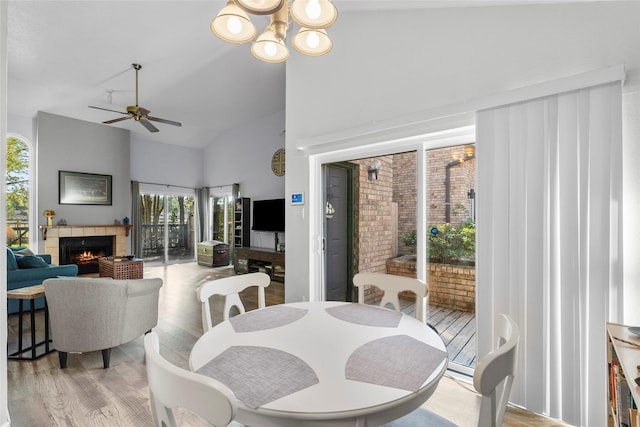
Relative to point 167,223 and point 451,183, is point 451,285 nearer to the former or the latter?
point 451,183

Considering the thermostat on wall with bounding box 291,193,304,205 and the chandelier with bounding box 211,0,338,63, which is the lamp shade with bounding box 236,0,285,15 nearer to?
the chandelier with bounding box 211,0,338,63

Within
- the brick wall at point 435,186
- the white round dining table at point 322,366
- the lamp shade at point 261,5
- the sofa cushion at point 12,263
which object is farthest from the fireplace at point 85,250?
the lamp shade at point 261,5

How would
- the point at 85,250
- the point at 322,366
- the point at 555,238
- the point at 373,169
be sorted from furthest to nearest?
the point at 85,250 → the point at 373,169 → the point at 555,238 → the point at 322,366

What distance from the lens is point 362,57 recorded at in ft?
9.73

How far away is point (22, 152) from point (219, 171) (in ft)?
12.5

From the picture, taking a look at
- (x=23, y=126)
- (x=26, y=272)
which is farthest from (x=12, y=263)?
(x=23, y=126)

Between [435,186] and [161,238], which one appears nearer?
[435,186]

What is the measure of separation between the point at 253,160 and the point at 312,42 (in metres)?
5.48

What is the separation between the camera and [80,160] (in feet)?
21.2

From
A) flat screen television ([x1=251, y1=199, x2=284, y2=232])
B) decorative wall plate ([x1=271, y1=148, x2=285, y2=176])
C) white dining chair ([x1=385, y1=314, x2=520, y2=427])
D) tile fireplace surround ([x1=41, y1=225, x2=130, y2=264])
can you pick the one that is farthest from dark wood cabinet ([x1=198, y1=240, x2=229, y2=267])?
white dining chair ([x1=385, y1=314, x2=520, y2=427])

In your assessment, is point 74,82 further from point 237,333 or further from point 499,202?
point 499,202

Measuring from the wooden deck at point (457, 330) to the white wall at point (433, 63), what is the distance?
113 cm

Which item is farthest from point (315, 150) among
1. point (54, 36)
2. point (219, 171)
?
point (219, 171)

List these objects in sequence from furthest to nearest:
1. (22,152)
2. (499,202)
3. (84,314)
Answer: (22,152), (84,314), (499,202)
